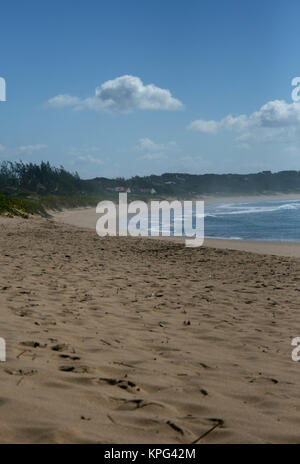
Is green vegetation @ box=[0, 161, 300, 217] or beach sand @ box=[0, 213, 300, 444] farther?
green vegetation @ box=[0, 161, 300, 217]

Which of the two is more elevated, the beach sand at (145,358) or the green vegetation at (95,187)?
the green vegetation at (95,187)

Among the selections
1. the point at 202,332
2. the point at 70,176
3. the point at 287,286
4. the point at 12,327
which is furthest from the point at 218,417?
the point at 70,176

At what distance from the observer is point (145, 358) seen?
4.15 m

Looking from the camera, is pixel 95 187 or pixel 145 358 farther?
pixel 95 187

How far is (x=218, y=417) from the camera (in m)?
2.96

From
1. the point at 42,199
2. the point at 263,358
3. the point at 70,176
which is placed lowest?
the point at 263,358

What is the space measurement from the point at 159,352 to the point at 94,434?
6.04 ft

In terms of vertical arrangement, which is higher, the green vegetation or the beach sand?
the green vegetation

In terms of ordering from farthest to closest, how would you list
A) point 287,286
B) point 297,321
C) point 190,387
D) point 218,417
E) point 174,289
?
point 287,286, point 174,289, point 297,321, point 190,387, point 218,417

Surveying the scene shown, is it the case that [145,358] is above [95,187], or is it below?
below

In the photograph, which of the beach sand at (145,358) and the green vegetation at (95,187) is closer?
the beach sand at (145,358)

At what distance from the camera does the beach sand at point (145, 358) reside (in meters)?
2.76

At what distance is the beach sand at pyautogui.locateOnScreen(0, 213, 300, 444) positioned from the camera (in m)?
2.76

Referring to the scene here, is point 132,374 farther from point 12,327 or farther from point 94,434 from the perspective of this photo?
point 12,327
